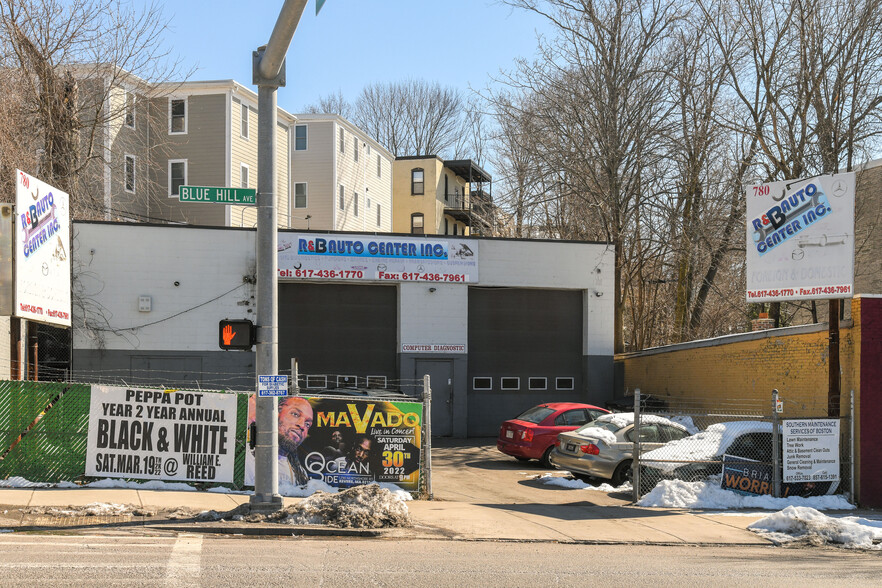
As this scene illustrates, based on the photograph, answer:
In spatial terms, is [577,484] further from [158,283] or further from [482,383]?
[158,283]

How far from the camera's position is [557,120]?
30500 millimetres

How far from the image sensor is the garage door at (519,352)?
88.3ft

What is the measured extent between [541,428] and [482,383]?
7417 millimetres

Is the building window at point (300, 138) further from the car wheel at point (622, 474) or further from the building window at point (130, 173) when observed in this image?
the car wheel at point (622, 474)

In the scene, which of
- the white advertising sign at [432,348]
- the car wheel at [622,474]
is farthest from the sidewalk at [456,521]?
the white advertising sign at [432,348]

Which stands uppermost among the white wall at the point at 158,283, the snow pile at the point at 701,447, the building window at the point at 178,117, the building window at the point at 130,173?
the building window at the point at 178,117

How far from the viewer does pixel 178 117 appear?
3912 centimetres

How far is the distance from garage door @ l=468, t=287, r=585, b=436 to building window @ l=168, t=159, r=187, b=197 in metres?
18.6

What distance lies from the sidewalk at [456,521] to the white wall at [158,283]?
11.0 m

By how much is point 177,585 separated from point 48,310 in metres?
8.54

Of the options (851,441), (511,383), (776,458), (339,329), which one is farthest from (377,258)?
(851,441)

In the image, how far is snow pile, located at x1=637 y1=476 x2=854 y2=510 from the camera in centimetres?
1468

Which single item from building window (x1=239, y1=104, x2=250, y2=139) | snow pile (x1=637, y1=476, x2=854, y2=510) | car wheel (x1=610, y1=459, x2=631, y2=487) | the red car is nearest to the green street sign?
snow pile (x1=637, y1=476, x2=854, y2=510)

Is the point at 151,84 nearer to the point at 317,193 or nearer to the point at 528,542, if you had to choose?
the point at 317,193
